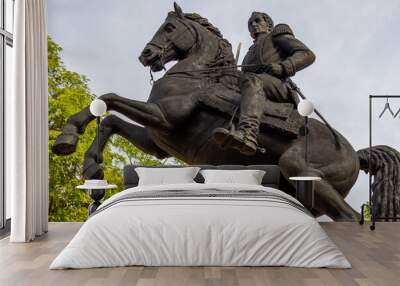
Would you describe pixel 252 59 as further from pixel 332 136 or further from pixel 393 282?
pixel 393 282

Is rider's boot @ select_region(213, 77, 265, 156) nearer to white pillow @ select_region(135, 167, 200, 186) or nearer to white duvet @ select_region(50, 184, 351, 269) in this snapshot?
white pillow @ select_region(135, 167, 200, 186)

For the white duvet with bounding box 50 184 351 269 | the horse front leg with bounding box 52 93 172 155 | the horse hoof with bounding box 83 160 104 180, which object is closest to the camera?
the white duvet with bounding box 50 184 351 269

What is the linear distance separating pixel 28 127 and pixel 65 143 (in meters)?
0.37

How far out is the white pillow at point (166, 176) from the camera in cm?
497

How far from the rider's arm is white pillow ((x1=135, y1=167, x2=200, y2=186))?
1345 mm

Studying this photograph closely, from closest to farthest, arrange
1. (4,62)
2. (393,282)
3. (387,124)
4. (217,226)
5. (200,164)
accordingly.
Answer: (393,282) < (217,226) < (4,62) < (200,164) < (387,124)

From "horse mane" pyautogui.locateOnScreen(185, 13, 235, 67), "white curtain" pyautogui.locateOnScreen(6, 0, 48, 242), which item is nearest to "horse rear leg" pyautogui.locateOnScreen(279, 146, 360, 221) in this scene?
"horse mane" pyautogui.locateOnScreen(185, 13, 235, 67)

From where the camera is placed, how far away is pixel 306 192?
16.3 ft

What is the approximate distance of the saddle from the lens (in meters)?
5.21

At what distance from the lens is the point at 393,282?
2943mm

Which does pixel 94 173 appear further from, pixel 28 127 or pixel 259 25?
pixel 259 25

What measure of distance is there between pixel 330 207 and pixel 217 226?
2.37 meters

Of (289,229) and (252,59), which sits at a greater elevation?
(252,59)

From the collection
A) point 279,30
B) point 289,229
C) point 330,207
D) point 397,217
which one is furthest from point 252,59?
point 289,229
